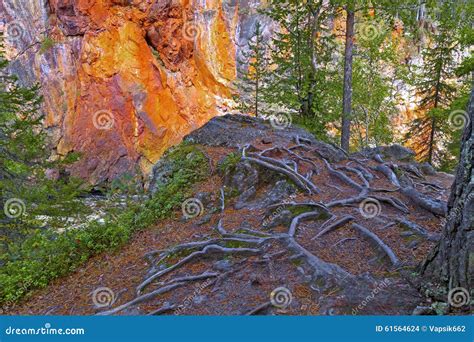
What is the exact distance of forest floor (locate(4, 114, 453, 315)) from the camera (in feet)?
15.8

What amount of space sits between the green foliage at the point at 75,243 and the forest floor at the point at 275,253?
0.30m

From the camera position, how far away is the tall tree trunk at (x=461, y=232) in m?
4.00

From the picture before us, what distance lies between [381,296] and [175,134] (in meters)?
34.0

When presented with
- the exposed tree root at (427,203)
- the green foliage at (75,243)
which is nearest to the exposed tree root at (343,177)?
the exposed tree root at (427,203)

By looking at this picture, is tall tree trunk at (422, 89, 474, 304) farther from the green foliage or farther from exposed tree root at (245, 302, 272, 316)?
the green foliage

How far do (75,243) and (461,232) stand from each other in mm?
7639

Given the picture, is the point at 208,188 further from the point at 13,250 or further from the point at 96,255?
the point at 13,250

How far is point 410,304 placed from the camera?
4.35 meters

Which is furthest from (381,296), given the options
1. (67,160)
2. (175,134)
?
(175,134)

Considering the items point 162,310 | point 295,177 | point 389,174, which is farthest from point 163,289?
point 389,174

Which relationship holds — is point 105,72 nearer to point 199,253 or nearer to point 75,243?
point 75,243

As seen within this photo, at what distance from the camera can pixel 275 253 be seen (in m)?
5.73

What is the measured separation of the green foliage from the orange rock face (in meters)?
26.6

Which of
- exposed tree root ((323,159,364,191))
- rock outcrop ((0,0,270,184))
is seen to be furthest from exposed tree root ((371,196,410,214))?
rock outcrop ((0,0,270,184))
